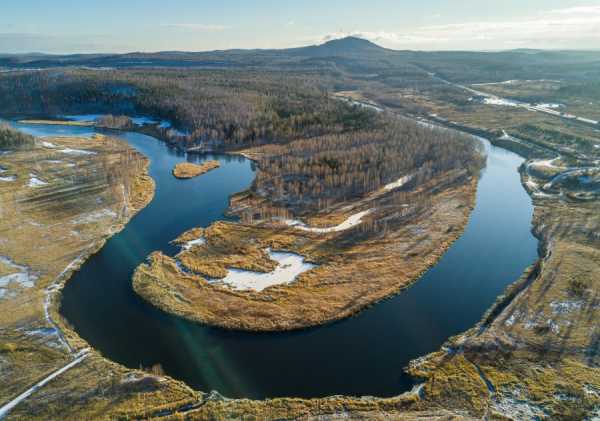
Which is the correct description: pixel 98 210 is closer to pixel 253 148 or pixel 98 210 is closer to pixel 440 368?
pixel 253 148

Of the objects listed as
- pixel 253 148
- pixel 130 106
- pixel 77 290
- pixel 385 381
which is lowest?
pixel 385 381

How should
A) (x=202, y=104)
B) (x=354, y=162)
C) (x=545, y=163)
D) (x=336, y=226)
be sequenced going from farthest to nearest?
(x=202, y=104)
(x=545, y=163)
(x=354, y=162)
(x=336, y=226)

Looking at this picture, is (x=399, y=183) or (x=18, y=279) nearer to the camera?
(x=18, y=279)

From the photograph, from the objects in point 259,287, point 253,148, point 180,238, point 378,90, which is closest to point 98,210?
point 180,238

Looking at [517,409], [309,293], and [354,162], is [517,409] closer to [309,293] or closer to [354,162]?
[309,293]

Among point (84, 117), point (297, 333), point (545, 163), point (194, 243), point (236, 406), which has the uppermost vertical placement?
point (84, 117)

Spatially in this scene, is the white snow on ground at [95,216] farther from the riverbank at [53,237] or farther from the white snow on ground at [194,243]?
the white snow on ground at [194,243]

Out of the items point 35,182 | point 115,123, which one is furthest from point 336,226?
point 115,123
